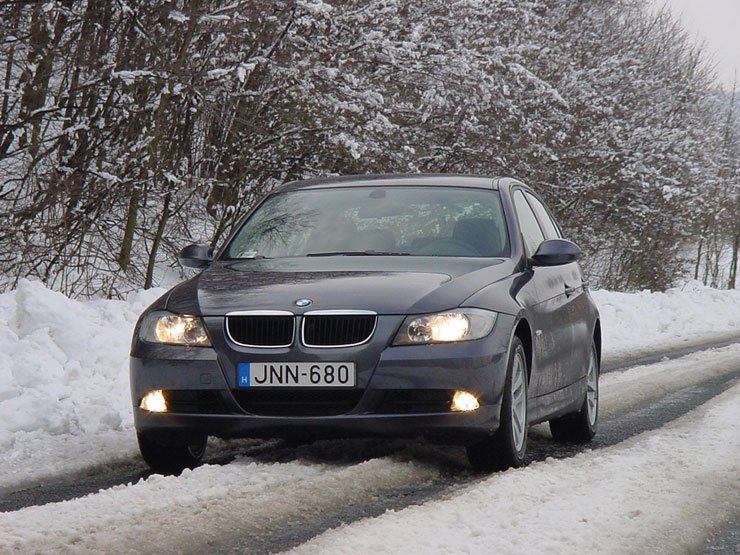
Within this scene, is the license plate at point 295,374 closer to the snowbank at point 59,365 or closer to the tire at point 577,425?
the snowbank at point 59,365

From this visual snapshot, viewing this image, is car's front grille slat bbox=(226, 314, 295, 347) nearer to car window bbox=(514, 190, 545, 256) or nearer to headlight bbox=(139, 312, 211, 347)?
headlight bbox=(139, 312, 211, 347)

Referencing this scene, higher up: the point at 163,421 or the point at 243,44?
the point at 243,44

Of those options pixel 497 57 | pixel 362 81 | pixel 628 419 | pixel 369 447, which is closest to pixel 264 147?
pixel 362 81

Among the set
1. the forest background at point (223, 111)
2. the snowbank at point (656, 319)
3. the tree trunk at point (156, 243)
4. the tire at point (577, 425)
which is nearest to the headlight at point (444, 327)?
the tire at point (577, 425)

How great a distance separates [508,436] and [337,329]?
0.97 metres

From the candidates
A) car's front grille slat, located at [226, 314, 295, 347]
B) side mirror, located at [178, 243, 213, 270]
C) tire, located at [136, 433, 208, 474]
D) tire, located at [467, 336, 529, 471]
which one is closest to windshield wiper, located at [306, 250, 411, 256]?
side mirror, located at [178, 243, 213, 270]

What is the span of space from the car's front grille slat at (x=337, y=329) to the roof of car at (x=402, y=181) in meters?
1.86

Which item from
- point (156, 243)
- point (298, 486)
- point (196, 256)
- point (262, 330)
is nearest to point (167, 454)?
point (262, 330)

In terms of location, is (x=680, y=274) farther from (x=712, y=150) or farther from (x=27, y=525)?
(x=27, y=525)

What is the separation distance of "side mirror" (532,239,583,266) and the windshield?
0.20 m

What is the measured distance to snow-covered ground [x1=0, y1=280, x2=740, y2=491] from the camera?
247 inches

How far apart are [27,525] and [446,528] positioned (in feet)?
4.64

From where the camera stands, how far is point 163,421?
18.9ft

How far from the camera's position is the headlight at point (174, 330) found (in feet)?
18.8
